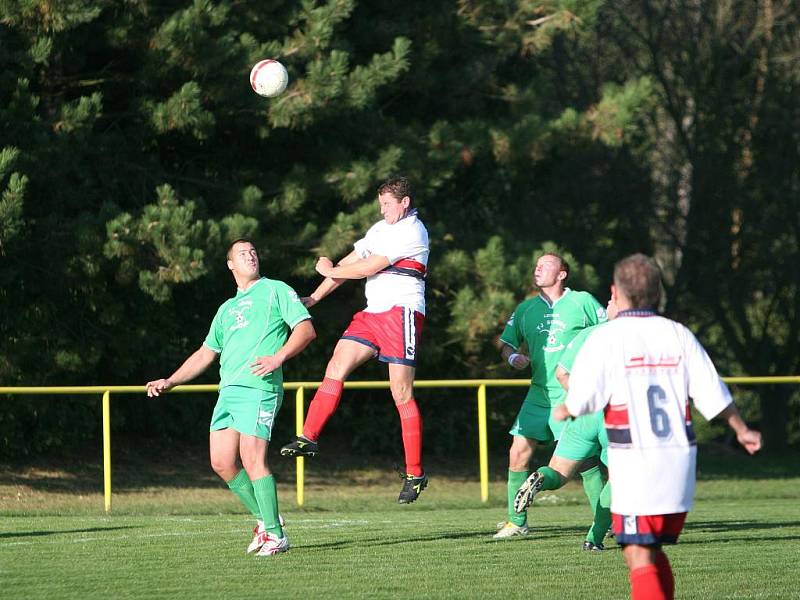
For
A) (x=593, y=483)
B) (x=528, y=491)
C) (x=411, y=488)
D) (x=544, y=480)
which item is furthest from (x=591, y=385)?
(x=593, y=483)

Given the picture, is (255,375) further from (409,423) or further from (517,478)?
(517,478)

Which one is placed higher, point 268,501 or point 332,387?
point 332,387

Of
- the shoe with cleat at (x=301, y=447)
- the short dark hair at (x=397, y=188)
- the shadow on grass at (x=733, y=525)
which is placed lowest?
the shadow on grass at (x=733, y=525)

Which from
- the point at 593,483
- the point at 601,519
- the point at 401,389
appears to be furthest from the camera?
the point at 593,483

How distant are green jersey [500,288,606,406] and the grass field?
1122mm

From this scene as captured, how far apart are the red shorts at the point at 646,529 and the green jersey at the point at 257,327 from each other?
353cm

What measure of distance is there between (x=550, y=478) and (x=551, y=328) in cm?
158

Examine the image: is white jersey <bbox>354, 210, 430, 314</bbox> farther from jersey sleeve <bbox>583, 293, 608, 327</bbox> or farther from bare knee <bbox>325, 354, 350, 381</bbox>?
jersey sleeve <bbox>583, 293, 608, 327</bbox>

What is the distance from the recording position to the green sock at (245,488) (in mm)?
9055

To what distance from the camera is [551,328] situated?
1034 cm

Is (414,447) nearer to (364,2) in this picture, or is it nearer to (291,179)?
(291,179)

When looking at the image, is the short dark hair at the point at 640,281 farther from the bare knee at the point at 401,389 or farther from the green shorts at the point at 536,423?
the green shorts at the point at 536,423

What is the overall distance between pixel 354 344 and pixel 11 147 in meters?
7.37

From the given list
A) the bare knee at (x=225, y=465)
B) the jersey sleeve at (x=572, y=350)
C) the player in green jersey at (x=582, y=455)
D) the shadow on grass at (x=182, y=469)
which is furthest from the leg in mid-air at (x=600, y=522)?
the shadow on grass at (x=182, y=469)
